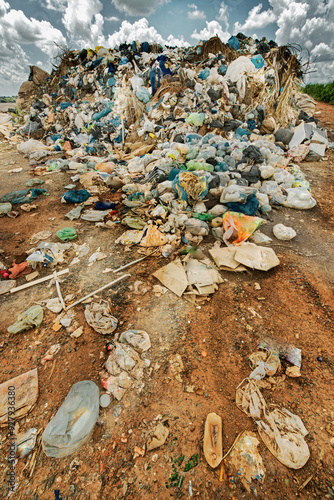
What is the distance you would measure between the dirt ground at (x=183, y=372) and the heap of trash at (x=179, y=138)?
53 cm

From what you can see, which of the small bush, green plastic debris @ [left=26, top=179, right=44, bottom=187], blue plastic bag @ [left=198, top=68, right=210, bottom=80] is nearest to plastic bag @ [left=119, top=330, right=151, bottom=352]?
green plastic debris @ [left=26, top=179, right=44, bottom=187]

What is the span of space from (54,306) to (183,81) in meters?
7.14

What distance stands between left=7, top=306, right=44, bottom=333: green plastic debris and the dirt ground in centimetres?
7

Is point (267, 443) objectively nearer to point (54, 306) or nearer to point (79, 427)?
point (79, 427)

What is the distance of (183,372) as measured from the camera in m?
1.79

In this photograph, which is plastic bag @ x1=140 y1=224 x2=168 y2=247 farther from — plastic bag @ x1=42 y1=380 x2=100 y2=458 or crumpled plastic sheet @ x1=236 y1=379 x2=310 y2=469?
crumpled plastic sheet @ x1=236 y1=379 x2=310 y2=469

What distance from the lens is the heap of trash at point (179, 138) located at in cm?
343

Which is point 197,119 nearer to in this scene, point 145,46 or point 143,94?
point 143,94

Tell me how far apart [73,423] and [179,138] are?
5.53m

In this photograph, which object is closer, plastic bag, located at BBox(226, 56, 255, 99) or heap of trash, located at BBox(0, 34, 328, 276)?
heap of trash, located at BBox(0, 34, 328, 276)

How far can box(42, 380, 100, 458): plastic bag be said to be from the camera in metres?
1.42

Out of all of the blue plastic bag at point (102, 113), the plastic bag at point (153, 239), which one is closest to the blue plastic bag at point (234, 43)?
the blue plastic bag at point (102, 113)

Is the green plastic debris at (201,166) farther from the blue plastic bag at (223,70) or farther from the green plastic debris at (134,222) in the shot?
the blue plastic bag at (223,70)

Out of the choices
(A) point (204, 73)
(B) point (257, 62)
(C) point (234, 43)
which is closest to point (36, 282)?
(A) point (204, 73)
